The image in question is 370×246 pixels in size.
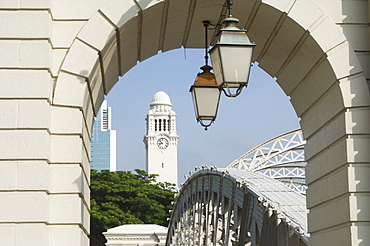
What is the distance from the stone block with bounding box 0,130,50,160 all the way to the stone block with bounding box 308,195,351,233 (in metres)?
3.72

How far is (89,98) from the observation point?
10.9m

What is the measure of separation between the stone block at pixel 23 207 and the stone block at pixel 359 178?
3.73 meters

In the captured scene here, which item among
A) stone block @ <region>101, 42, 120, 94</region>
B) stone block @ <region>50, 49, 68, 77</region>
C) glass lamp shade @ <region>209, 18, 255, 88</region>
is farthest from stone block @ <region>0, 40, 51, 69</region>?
glass lamp shade @ <region>209, 18, 255, 88</region>

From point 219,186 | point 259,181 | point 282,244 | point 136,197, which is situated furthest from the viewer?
point 136,197

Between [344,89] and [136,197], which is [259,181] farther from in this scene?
[136,197]

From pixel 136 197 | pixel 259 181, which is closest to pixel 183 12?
pixel 259 181

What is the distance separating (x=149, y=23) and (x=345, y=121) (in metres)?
3.05

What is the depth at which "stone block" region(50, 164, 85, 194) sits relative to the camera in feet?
32.7

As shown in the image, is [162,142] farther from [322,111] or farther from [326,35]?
[326,35]

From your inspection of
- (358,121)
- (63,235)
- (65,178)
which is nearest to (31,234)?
(63,235)

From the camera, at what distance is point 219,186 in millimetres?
30219

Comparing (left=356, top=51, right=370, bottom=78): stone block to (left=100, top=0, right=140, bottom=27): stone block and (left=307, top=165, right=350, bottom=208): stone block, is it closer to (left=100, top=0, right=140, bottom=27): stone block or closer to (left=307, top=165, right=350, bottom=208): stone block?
(left=307, top=165, right=350, bottom=208): stone block

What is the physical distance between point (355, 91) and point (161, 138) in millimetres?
142135

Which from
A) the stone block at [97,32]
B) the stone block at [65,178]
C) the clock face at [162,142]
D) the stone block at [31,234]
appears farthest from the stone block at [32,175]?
the clock face at [162,142]
